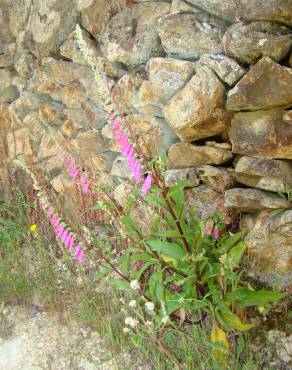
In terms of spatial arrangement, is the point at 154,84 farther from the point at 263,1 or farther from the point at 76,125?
the point at 76,125

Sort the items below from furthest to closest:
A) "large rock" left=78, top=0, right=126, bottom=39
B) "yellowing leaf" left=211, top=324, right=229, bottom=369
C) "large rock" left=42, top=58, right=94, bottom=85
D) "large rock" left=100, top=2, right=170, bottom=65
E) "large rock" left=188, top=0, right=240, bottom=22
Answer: "large rock" left=42, top=58, right=94, bottom=85, "large rock" left=78, top=0, right=126, bottom=39, "large rock" left=100, top=2, right=170, bottom=65, "large rock" left=188, top=0, right=240, bottom=22, "yellowing leaf" left=211, top=324, right=229, bottom=369

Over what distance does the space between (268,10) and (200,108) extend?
0.65m

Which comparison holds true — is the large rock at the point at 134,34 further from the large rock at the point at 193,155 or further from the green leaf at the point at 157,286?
the green leaf at the point at 157,286

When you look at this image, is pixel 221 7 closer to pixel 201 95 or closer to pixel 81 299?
pixel 201 95

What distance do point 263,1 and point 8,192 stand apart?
9.89 feet

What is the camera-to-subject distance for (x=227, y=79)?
2568mm

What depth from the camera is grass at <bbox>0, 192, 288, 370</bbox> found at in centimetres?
245

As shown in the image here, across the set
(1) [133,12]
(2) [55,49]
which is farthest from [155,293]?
(2) [55,49]

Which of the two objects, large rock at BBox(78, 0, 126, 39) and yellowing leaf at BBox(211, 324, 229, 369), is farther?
large rock at BBox(78, 0, 126, 39)

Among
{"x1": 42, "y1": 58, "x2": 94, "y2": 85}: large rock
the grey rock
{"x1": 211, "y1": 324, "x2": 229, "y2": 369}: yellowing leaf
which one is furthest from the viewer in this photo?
{"x1": 42, "y1": 58, "x2": 94, "y2": 85}: large rock

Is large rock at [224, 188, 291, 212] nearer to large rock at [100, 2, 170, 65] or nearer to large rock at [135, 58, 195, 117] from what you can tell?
large rock at [135, 58, 195, 117]

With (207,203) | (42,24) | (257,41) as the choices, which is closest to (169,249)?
(207,203)

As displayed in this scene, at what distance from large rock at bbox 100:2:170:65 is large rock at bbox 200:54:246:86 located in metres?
0.55

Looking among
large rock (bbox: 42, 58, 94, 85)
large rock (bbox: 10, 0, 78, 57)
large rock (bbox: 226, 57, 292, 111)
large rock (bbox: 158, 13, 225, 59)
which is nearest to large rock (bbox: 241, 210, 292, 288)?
large rock (bbox: 226, 57, 292, 111)
